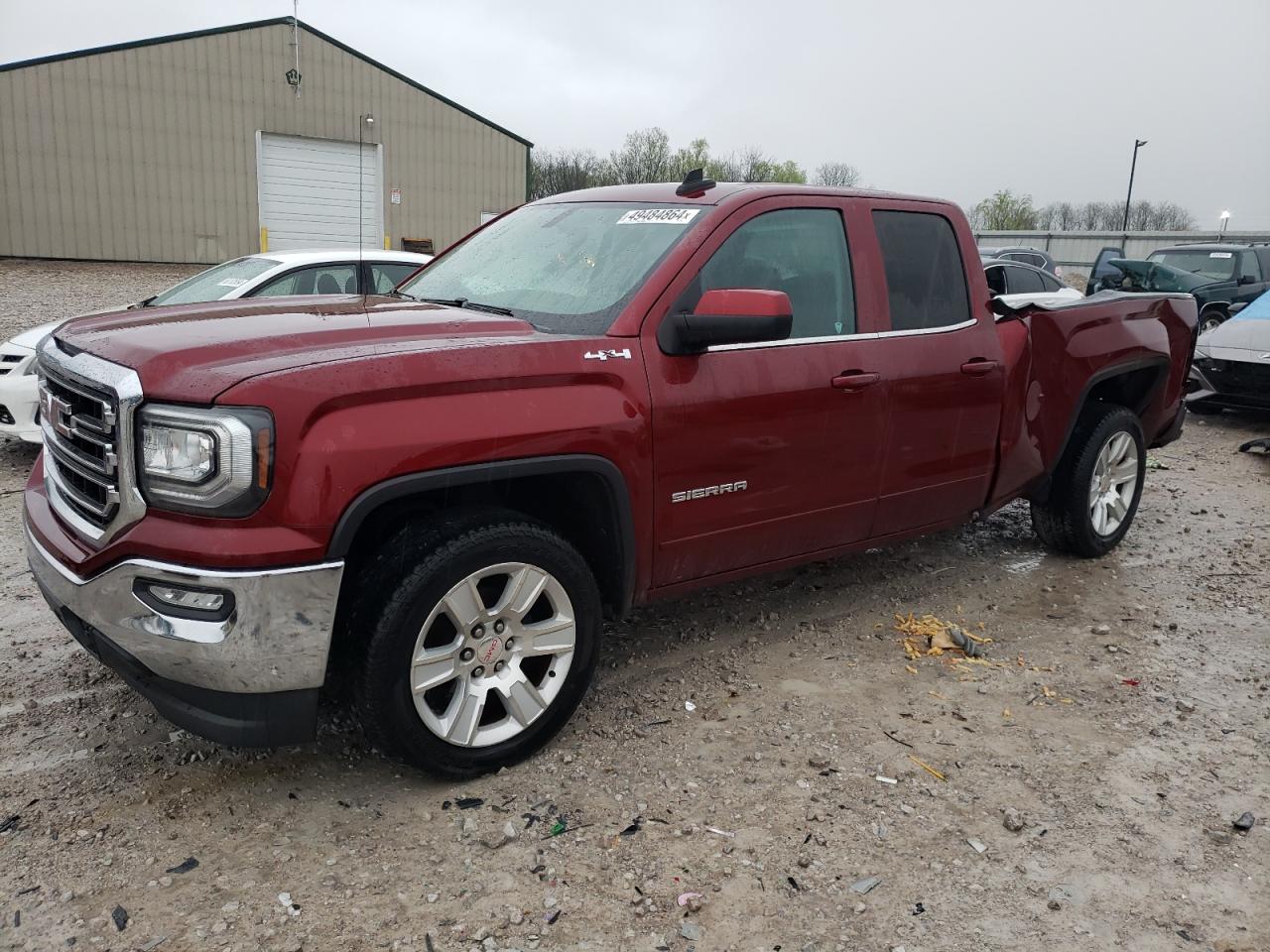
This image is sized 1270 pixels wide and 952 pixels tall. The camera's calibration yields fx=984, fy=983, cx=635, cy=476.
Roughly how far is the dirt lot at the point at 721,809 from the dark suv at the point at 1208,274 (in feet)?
42.3

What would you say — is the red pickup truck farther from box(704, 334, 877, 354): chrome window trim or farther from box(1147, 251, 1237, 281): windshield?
box(1147, 251, 1237, 281): windshield

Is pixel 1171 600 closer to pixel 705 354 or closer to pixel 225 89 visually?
pixel 705 354

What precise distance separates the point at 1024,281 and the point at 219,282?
32.2ft

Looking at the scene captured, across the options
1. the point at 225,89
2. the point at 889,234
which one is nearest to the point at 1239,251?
the point at 889,234

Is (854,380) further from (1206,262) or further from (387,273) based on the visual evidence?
(1206,262)

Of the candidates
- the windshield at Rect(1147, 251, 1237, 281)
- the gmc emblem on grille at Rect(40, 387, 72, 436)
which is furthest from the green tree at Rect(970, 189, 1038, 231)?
the gmc emblem on grille at Rect(40, 387, 72, 436)

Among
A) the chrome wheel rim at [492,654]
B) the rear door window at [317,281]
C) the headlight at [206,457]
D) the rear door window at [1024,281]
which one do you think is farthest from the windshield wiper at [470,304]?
the rear door window at [1024,281]

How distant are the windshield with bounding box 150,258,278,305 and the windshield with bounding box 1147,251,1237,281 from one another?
15036 mm

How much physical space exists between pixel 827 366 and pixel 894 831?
1.71m

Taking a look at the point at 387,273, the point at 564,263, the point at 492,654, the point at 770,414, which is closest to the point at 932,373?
Result: the point at 770,414

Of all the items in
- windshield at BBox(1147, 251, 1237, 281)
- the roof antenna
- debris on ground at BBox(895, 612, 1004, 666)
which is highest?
windshield at BBox(1147, 251, 1237, 281)

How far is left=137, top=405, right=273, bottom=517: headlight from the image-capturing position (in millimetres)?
2498

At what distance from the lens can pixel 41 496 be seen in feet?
10.6

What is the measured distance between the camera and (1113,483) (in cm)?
555
